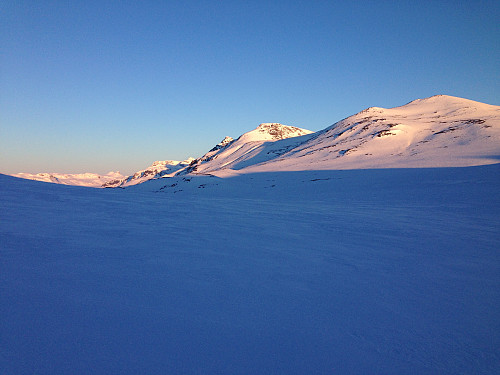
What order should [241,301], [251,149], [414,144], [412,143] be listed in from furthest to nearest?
[251,149], [412,143], [414,144], [241,301]

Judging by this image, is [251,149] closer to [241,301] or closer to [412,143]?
[412,143]

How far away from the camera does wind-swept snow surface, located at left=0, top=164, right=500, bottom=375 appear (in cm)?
226

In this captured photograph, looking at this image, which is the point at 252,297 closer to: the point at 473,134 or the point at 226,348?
the point at 226,348

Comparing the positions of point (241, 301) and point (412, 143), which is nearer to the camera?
point (241, 301)

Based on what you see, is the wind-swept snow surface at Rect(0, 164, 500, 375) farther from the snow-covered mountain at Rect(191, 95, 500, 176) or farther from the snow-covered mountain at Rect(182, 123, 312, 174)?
the snow-covered mountain at Rect(182, 123, 312, 174)

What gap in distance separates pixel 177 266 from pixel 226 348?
6.50 feet

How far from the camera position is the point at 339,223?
8.21 metres

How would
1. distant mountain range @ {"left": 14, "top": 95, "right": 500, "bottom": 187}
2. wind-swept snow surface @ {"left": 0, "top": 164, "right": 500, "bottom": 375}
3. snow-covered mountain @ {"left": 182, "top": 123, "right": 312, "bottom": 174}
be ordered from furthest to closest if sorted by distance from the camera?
snow-covered mountain @ {"left": 182, "top": 123, "right": 312, "bottom": 174} → distant mountain range @ {"left": 14, "top": 95, "right": 500, "bottom": 187} → wind-swept snow surface @ {"left": 0, "top": 164, "right": 500, "bottom": 375}

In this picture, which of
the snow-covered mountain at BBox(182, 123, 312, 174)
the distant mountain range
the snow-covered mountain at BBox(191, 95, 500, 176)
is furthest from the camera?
the snow-covered mountain at BBox(182, 123, 312, 174)

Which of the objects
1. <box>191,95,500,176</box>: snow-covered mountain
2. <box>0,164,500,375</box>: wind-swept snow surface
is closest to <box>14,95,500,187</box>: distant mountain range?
<box>191,95,500,176</box>: snow-covered mountain

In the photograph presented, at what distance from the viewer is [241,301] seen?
314 centimetres

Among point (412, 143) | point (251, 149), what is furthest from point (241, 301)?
point (251, 149)

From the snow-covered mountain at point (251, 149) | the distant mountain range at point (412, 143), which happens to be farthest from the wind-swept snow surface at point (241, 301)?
the snow-covered mountain at point (251, 149)

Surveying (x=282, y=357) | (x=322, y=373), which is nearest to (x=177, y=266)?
(x=282, y=357)
